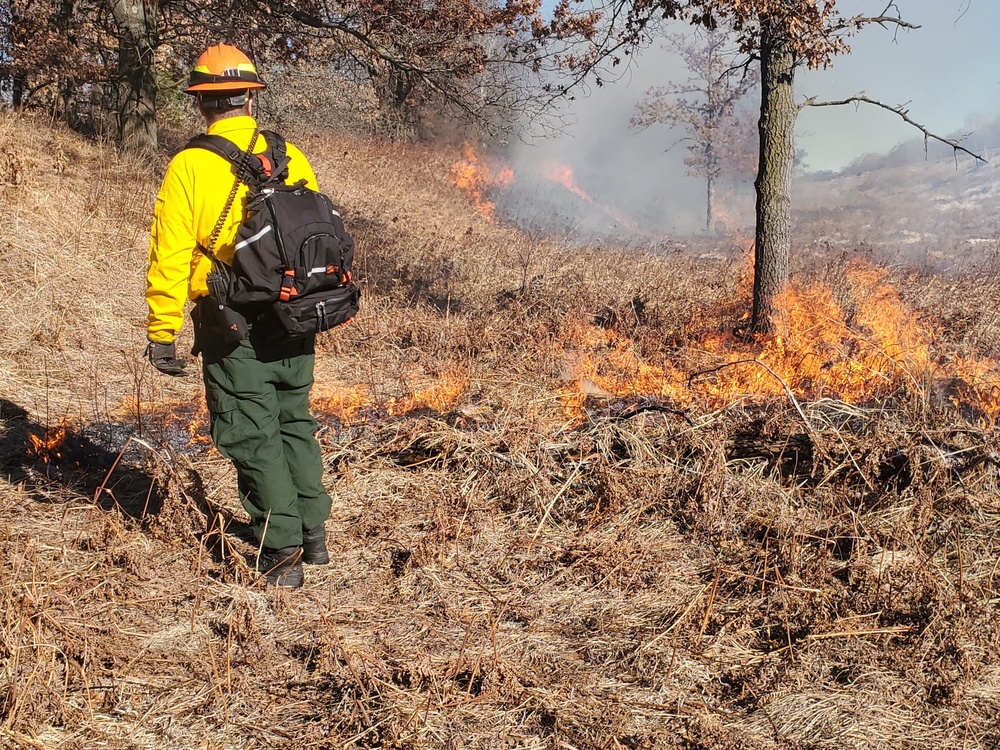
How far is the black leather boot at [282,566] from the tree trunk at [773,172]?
524 cm

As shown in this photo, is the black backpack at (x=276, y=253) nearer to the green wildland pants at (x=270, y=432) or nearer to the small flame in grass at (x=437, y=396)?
the green wildland pants at (x=270, y=432)

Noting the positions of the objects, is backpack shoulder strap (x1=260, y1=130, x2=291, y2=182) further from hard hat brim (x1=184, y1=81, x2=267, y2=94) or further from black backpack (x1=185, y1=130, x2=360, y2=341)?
hard hat brim (x1=184, y1=81, x2=267, y2=94)

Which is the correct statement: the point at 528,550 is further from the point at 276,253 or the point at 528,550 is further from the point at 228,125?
the point at 228,125

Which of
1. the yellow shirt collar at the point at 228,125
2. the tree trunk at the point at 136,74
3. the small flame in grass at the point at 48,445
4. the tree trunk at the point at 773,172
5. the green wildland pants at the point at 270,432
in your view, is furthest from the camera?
the tree trunk at the point at 136,74

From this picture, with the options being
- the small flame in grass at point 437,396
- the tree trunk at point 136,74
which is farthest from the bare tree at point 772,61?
the tree trunk at point 136,74

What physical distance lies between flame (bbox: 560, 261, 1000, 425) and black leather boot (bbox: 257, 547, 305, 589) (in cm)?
214

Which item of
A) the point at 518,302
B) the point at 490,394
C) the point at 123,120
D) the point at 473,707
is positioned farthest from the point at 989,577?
the point at 123,120

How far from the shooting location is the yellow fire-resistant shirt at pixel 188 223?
10.8ft

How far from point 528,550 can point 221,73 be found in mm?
2610

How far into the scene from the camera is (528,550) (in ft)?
13.3

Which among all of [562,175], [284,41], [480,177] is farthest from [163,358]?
[562,175]

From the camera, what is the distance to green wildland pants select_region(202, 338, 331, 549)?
140 inches

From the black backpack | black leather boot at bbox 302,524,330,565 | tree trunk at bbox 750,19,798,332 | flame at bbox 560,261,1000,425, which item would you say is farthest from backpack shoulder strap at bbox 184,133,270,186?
tree trunk at bbox 750,19,798,332

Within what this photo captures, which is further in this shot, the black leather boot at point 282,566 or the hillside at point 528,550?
the black leather boot at point 282,566
